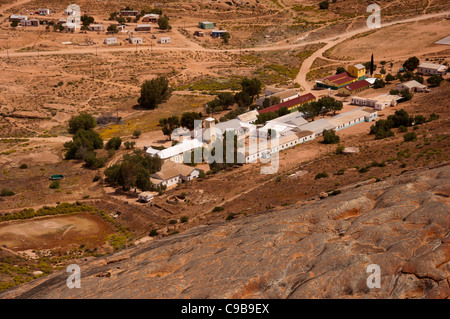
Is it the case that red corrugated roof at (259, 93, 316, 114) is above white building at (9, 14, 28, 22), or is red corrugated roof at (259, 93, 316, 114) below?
below

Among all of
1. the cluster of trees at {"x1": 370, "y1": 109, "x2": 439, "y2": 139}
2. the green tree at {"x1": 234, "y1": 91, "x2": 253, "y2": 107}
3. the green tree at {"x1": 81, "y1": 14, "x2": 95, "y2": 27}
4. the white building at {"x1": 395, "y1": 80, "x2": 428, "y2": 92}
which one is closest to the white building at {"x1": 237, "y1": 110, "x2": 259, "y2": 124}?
the green tree at {"x1": 234, "y1": 91, "x2": 253, "y2": 107}

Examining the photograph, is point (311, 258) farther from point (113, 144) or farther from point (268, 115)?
point (268, 115)

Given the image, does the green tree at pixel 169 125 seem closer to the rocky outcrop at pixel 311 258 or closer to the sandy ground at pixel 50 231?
the sandy ground at pixel 50 231

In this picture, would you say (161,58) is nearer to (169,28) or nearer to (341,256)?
(169,28)

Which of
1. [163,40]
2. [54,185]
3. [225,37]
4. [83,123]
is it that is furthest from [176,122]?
[225,37]

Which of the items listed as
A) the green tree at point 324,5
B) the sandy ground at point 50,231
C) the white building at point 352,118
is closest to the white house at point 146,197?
the sandy ground at point 50,231

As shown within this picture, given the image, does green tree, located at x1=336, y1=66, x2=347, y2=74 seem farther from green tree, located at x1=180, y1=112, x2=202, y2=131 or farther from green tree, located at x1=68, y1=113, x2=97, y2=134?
green tree, located at x1=68, y1=113, x2=97, y2=134

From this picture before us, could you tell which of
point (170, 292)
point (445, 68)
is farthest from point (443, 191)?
point (445, 68)
